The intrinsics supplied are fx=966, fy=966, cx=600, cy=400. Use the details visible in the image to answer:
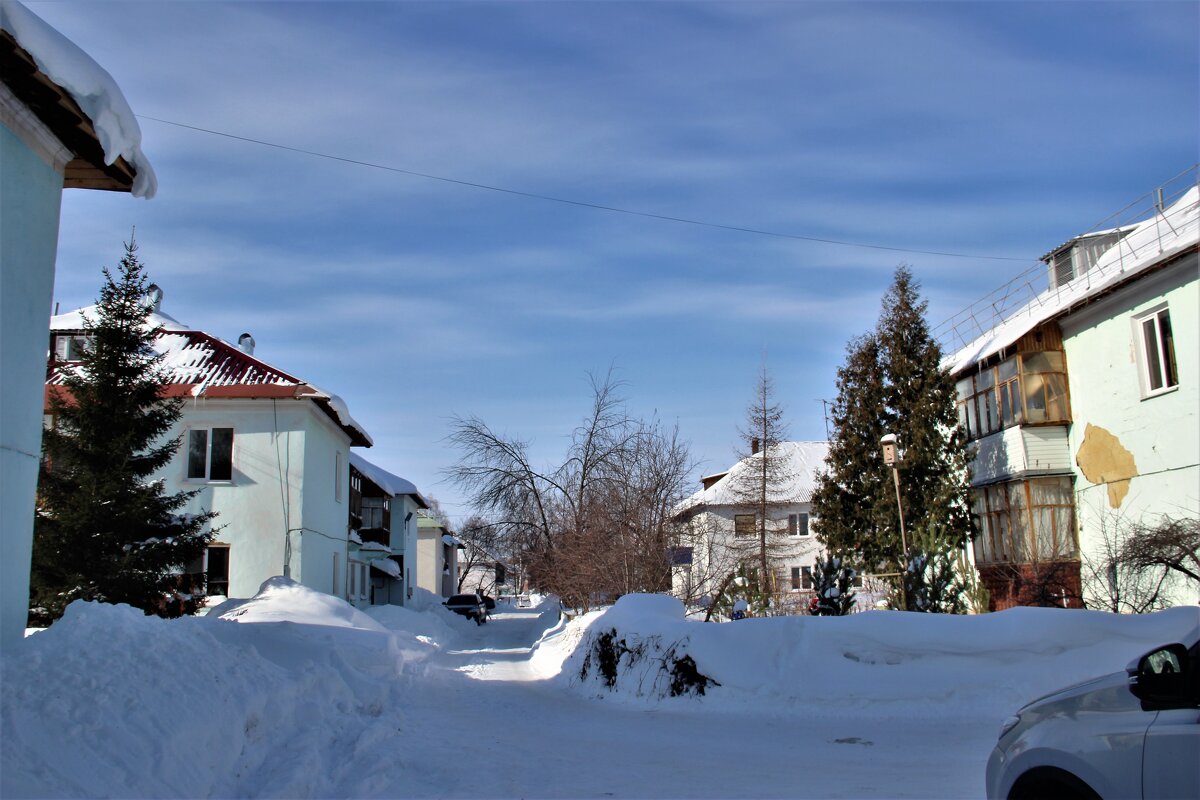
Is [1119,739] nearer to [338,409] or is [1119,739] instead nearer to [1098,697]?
[1098,697]

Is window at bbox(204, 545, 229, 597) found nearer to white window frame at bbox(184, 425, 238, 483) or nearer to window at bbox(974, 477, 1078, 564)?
white window frame at bbox(184, 425, 238, 483)

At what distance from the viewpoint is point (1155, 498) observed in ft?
62.9

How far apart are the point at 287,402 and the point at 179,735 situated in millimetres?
18076

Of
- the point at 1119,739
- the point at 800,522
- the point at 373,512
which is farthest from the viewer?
the point at 800,522

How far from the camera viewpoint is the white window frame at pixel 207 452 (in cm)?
2406

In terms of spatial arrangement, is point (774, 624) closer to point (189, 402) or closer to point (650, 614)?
point (650, 614)

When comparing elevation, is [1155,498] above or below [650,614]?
above

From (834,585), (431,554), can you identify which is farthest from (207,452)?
(431,554)

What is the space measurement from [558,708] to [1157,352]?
14.3m

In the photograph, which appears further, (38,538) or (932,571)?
(932,571)

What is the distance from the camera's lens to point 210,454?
955 inches

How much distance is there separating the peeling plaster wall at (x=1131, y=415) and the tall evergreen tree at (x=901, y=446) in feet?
14.6

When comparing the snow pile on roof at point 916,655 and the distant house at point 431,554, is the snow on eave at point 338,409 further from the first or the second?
the distant house at point 431,554

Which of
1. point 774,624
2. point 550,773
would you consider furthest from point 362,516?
point 550,773
